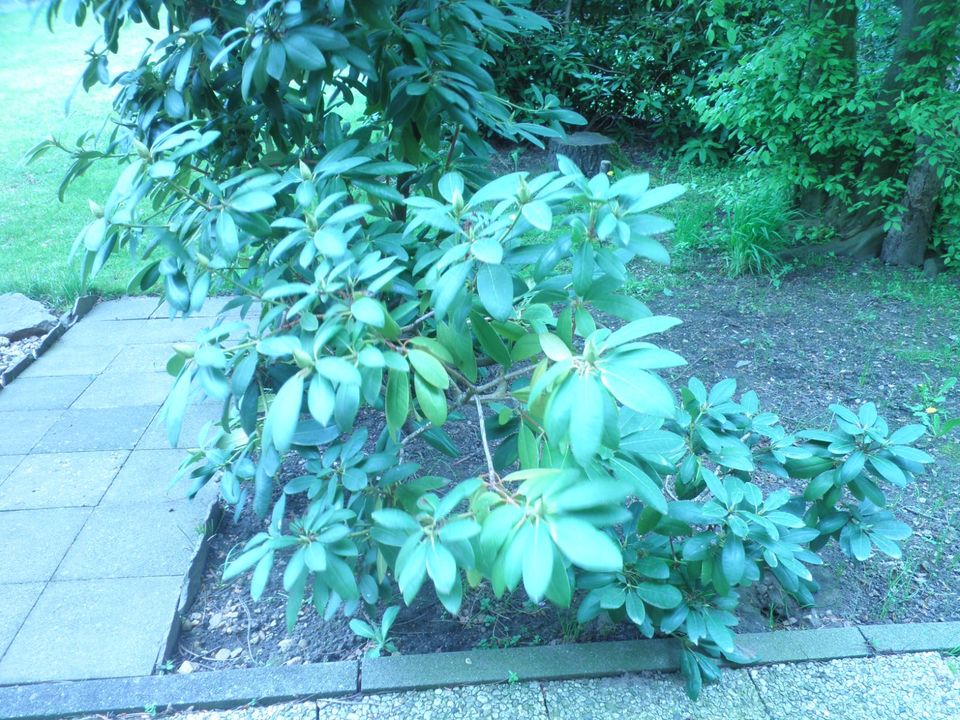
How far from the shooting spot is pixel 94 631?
247 centimetres

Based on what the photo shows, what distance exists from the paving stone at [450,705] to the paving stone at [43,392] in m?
2.66

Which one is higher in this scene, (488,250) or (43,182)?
(488,250)

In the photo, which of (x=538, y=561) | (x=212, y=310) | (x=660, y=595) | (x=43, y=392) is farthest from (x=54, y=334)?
(x=538, y=561)

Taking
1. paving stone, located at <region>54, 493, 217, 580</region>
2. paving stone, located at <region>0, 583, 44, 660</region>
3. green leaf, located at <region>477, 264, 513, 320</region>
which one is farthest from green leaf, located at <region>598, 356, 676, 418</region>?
paving stone, located at <region>0, 583, 44, 660</region>

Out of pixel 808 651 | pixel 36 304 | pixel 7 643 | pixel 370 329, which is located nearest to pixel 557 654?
pixel 808 651

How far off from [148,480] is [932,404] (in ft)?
12.1

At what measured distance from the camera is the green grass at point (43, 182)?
528cm

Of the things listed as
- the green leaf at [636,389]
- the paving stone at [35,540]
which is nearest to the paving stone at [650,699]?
the green leaf at [636,389]

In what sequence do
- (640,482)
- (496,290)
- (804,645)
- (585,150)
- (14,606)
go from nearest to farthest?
(496,290) < (640,482) < (804,645) < (14,606) < (585,150)

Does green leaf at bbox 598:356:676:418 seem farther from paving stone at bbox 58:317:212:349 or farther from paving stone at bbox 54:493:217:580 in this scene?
paving stone at bbox 58:317:212:349

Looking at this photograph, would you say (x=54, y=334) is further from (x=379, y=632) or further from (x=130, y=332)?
(x=379, y=632)

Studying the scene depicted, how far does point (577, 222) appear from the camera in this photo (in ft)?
5.30

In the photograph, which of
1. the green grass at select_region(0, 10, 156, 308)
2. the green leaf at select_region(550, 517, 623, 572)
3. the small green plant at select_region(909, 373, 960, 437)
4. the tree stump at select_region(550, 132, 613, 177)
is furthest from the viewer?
the tree stump at select_region(550, 132, 613, 177)

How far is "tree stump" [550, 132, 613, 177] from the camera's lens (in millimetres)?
6961
